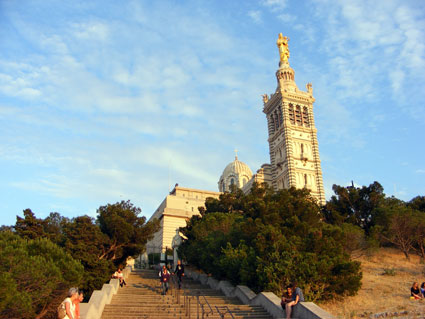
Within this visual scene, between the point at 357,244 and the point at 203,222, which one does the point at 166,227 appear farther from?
the point at 357,244

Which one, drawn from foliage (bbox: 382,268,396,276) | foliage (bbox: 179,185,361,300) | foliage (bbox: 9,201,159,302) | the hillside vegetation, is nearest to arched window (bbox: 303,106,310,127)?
the hillside vegetation

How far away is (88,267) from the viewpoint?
21.9m

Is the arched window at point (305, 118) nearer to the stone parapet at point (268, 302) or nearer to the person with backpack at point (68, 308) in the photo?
the stone parapet at point (268, 302)

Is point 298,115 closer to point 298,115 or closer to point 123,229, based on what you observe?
point 298,115

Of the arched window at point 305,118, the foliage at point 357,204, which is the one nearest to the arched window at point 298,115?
the arched window at point 305,118

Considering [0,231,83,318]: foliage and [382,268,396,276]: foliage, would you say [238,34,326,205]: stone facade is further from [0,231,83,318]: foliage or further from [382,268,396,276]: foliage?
[0,231,83,318]: foliage

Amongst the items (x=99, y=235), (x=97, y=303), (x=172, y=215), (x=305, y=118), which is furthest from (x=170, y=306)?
(x=305, y=118)

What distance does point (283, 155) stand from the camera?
56.4m

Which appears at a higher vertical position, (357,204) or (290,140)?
(290,140)

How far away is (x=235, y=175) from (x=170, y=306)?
5744cm

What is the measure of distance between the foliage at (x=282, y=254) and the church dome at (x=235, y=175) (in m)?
46.4

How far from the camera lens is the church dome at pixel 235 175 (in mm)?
72219

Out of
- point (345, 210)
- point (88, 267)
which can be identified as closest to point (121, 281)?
point (88, 267)

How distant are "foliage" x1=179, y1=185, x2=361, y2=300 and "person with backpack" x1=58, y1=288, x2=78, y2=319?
870 cm
